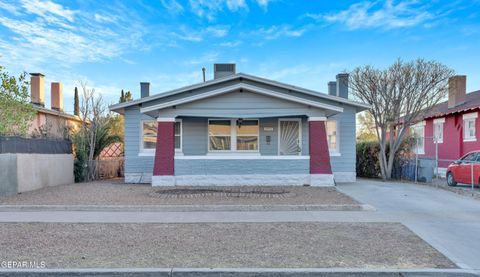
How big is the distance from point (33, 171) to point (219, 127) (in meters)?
7.79

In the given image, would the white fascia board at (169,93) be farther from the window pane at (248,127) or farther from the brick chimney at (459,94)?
the brick chimney at (459,94)

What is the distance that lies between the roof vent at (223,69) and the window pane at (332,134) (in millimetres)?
5817

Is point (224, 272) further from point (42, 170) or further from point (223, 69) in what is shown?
point (223, 69)

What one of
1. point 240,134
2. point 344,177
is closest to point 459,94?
point 344,177

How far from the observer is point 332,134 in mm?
16875

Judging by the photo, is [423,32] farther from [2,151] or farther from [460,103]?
[2,151]

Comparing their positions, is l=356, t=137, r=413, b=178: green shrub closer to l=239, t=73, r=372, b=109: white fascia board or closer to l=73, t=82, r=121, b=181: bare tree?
l=239, t=73, r=372, b=109: white fascia board

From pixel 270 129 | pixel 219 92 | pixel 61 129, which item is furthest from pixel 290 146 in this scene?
pixel 61 129

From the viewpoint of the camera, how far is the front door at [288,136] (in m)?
16.4

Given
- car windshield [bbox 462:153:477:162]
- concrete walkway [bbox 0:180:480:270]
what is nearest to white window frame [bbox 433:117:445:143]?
car windshield [bbox 462:153:477:162]

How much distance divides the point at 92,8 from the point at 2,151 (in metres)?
7.59

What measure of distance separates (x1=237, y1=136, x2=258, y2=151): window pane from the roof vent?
4.19m

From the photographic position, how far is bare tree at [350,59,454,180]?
54.5ft

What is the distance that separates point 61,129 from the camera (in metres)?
19.0
